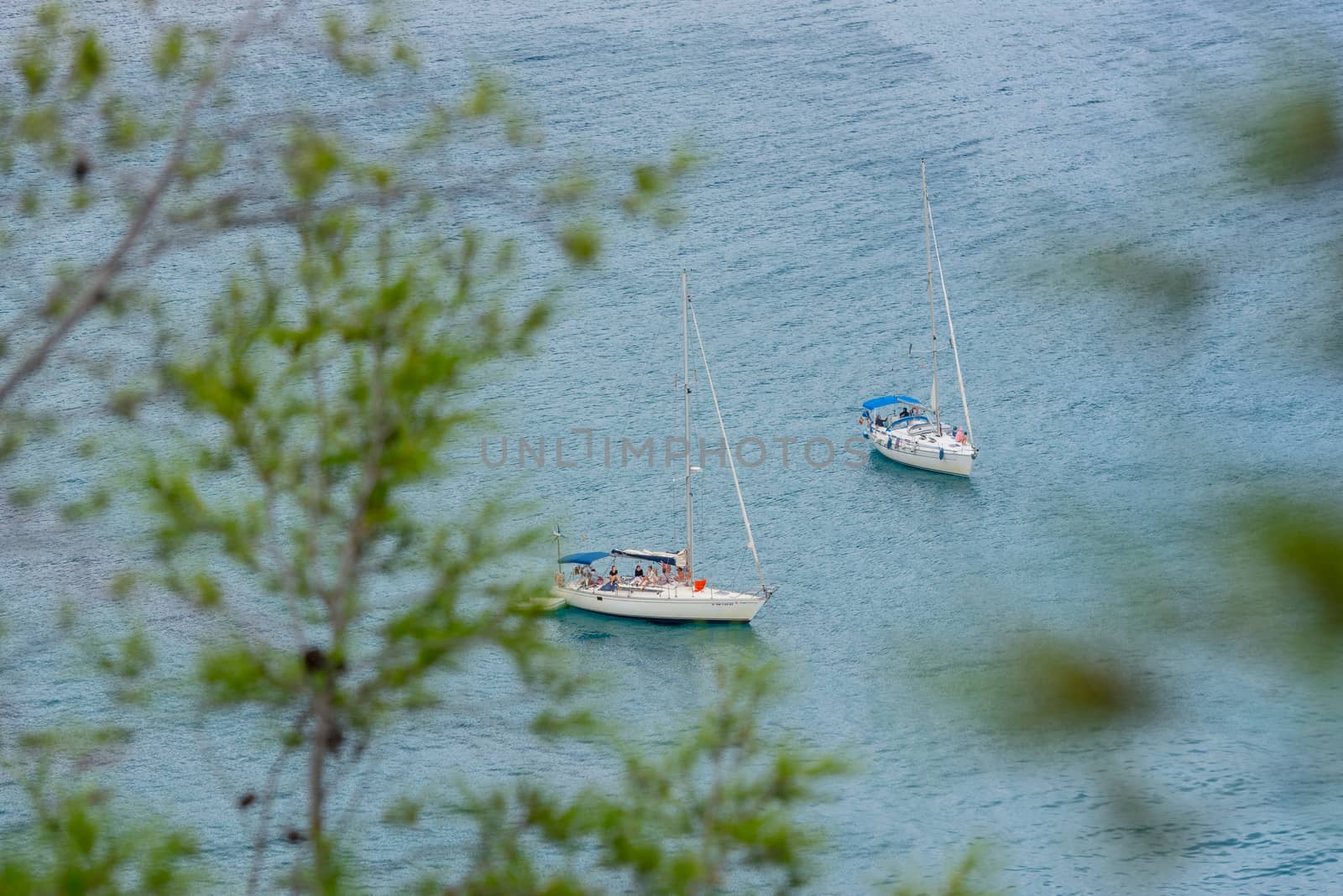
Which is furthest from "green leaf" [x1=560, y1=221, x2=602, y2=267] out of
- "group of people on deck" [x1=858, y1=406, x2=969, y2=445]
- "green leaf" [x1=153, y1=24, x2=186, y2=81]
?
"group of people on deck" [x1=858, y1=406, x2=969, y2=445]

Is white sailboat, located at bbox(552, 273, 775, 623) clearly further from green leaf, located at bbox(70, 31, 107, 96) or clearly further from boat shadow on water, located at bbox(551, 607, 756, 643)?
green leaf, located at bbox(70, 31, 107, 96)

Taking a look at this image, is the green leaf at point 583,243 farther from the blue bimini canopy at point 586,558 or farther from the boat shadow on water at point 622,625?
the boat shadow on water at point 622,625

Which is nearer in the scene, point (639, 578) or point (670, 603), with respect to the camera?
point (670, 603)

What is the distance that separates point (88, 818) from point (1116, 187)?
4830 centimetres

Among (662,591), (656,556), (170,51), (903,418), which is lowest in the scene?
(662,591)

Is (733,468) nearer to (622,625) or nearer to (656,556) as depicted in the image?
(656,556)

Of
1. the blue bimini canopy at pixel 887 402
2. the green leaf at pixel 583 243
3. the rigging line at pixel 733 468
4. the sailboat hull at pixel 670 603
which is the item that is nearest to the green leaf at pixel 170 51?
the green leaf at pixel 583 243

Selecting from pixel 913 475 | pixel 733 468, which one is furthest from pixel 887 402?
pixel 733 468

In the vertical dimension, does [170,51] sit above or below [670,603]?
above

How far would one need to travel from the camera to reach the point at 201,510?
25.4 feet

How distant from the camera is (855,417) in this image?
4462 centimetres

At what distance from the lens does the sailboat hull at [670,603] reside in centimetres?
3753

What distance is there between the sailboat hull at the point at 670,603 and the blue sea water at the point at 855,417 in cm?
42

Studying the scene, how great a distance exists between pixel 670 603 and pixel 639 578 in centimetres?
104
